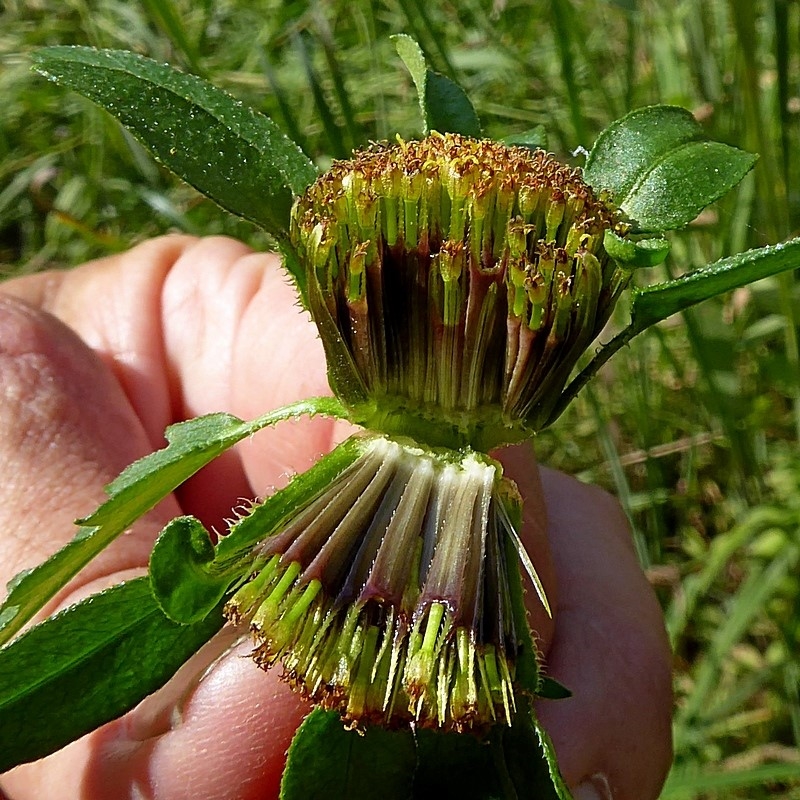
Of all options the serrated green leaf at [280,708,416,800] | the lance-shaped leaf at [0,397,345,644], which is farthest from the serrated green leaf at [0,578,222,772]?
the serrated green leaf at [280,708,416,800]

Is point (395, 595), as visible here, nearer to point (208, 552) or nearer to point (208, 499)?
point (208, 552)

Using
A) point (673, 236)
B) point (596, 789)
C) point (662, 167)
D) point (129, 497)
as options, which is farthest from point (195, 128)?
point (673, 236)

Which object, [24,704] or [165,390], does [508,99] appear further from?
[24,704]

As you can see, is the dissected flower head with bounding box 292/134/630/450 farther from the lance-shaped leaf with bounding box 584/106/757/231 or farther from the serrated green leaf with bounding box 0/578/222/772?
the serrated green leaf with bounding box 0/578/222/772

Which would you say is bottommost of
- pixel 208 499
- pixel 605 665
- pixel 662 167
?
pixel 605 665

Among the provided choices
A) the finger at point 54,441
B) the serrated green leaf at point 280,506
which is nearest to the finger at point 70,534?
the finger at point 54,441

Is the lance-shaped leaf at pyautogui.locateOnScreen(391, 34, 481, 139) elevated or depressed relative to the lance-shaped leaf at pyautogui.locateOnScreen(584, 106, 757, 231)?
elevated
